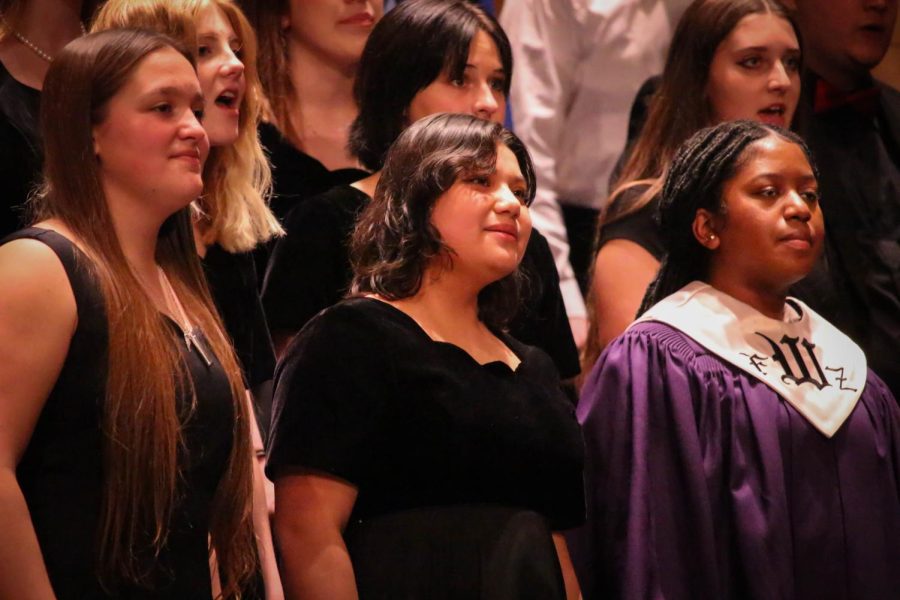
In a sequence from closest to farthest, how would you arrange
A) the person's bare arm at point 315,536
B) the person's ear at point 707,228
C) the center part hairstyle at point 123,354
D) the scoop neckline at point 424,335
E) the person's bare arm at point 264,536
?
the center part hairstyle at point 123,354
the person's bare arm at point 315,536
the scoop neckline at point 424,335
the person's bare arm at point 264,536
the person's ear at point 707,228

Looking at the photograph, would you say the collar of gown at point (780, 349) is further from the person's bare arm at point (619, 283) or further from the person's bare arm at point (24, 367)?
the person's bare arm at point (24, 367)

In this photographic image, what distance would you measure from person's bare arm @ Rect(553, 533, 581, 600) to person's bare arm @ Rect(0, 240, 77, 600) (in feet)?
2.79

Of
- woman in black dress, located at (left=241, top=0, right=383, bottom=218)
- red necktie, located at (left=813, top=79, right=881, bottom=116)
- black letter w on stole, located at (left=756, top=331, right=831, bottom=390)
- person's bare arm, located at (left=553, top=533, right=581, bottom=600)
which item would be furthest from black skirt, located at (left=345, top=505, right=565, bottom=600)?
red necktie, located at (left=813, top=79, right=881, bottom=116)

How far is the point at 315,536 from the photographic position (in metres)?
2.24

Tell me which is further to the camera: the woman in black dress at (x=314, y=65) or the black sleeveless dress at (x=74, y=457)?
the woman in black dress at (x=314, y=65)

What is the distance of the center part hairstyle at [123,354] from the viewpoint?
2066 mm

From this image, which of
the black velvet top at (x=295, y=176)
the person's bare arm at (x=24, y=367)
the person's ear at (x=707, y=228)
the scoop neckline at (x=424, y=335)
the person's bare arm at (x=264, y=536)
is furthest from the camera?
the black velvet top at (x=295, y=176)

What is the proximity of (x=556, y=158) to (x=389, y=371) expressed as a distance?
1681mm

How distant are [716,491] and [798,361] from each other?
1.05ft

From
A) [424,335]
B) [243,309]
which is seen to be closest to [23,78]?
[243,309]

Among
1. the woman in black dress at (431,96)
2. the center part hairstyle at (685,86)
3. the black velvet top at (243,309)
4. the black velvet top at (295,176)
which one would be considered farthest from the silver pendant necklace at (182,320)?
the center part hairstyle at (685,86)

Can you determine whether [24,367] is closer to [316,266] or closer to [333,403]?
[333,403]

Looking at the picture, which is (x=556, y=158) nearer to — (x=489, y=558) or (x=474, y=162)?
(x=474, y=162)

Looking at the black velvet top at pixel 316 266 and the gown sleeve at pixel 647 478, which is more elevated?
the black velvet top at pixel 316 266
